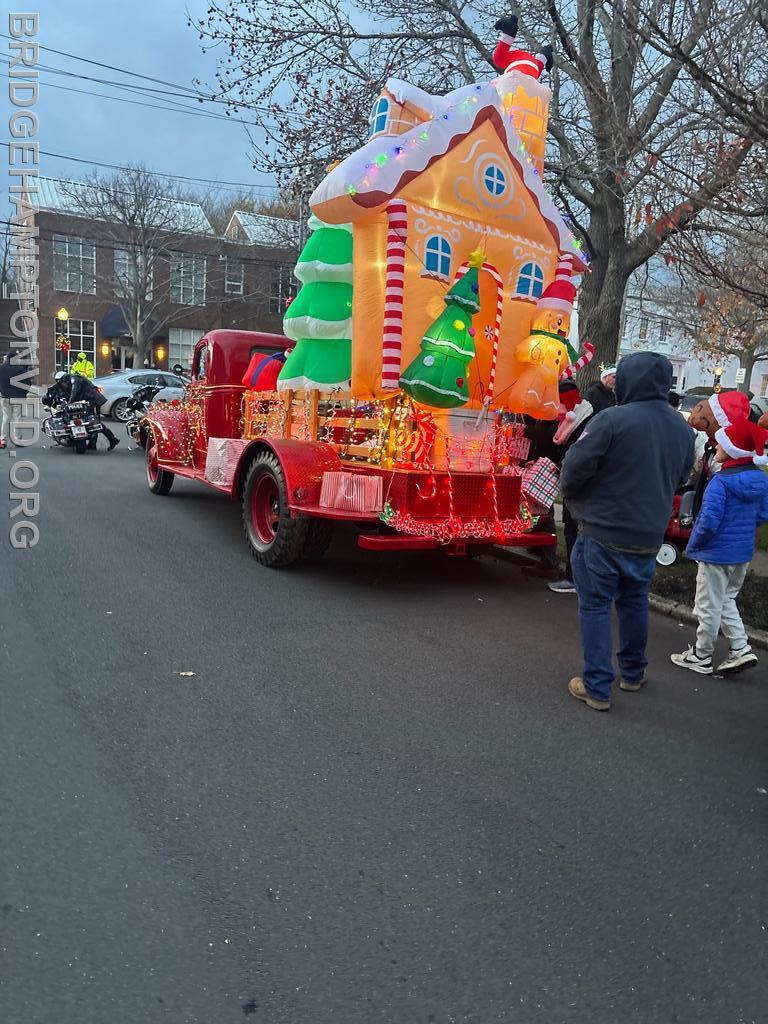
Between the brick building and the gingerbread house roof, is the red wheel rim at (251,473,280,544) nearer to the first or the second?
the gingerbread house roof

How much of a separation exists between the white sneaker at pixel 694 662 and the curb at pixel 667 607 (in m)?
0.55

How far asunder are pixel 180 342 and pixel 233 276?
505 cm

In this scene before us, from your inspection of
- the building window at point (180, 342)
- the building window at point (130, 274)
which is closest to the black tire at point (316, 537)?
the building window at point (130, 274)

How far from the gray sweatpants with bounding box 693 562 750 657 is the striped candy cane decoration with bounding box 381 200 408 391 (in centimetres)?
260

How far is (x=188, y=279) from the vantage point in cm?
3784

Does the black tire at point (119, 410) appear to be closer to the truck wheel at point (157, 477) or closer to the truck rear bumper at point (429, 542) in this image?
the truck wheel at point (157, 477)

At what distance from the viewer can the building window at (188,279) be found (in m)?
36.7

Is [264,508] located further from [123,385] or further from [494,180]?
[123,385]

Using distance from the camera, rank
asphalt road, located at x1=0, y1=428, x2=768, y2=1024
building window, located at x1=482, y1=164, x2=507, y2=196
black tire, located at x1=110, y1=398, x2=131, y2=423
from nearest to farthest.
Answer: asphalt road, located at x1=0, y1=428, x2=768, y2=1024
building window, located at x1=482, y1=164, x2=507, y2=196
black tire, located at x1=110, y1=398, x2=131, y2=423

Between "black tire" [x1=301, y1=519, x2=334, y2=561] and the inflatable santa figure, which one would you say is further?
the inflatable santa figure

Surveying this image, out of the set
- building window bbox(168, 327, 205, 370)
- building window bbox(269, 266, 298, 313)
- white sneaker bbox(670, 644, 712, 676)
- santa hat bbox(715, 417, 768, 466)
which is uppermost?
building window bbox(269, 266, 298, 313)

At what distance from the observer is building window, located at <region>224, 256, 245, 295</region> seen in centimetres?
3794

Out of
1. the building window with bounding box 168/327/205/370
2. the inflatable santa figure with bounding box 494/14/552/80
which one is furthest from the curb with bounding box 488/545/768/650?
the building window with bounding box 168/327/205/370

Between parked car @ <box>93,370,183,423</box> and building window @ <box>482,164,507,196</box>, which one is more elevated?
building window @ <box>482,164,507,196</box>
